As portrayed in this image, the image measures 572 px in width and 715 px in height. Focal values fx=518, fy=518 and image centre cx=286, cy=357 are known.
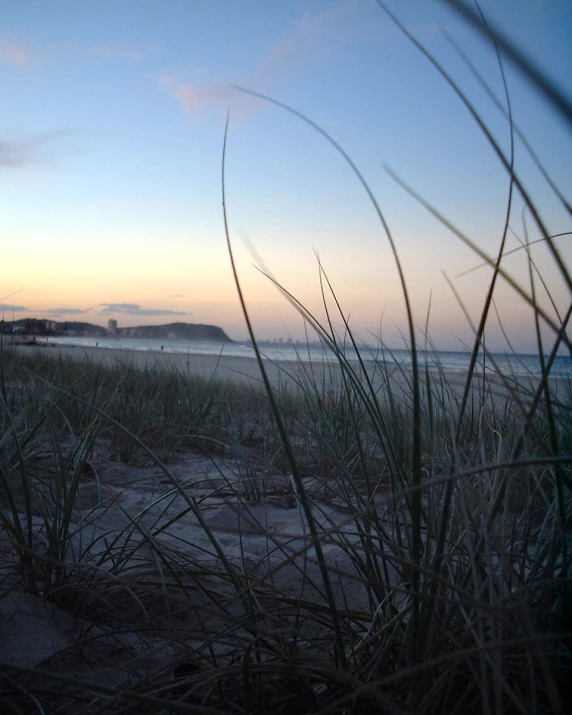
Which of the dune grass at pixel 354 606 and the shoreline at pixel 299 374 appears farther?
the shoreline at pixel 299 374

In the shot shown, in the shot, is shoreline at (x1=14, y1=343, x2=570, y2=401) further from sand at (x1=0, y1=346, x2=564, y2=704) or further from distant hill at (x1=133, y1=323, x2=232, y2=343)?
distant hill at (x1=133, y1=323, x2=232, y2=343)

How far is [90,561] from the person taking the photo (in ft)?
3.84

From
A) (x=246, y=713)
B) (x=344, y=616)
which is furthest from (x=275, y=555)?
(x=246, y=713)

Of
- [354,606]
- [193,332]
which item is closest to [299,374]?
[354,606]

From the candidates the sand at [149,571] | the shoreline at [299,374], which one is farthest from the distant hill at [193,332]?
the sand at [149,571]

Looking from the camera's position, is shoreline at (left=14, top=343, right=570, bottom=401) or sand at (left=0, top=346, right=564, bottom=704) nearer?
sand at (left=0, top=346, right=564, bottom=704)

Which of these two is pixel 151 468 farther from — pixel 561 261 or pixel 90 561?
pixel 561 261

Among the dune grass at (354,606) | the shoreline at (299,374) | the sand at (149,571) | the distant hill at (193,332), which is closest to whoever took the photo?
the dune grass at (354,606)

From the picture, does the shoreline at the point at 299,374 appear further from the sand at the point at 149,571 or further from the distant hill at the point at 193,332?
the distant hill at the point at 193,332

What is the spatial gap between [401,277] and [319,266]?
22.8 inches

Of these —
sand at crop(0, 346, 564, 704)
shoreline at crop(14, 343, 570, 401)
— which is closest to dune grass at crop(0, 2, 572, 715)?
sand at crop(0, 346, 564, 704)

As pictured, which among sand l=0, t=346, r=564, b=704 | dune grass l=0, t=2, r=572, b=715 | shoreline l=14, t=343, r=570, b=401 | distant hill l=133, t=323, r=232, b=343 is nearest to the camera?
dune grass l=0, t=2, r=572, b=715

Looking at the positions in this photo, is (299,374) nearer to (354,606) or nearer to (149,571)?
(354,606)

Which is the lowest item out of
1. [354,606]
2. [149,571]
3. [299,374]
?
[354,606]
